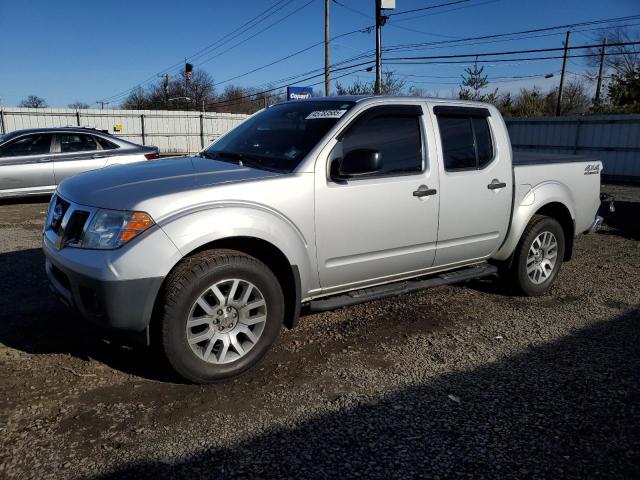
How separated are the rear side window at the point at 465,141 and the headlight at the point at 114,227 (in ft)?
8.15

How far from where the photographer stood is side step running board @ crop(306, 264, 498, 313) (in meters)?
3.71

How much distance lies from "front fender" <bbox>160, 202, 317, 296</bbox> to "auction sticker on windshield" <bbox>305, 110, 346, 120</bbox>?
964 millimetres

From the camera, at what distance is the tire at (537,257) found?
495cm

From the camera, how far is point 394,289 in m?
4.08

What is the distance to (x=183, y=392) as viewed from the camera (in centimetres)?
320

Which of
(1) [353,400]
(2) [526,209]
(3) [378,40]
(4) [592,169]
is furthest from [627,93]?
(1) [353,400]

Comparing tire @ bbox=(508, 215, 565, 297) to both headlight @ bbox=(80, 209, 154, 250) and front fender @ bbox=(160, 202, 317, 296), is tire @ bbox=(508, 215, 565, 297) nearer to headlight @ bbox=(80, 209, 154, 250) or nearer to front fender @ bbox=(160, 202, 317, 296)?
front fender @ bbox=(160, 202, 317, 296)

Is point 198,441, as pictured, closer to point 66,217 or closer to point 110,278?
point 110,278

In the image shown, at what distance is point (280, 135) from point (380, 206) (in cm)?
98

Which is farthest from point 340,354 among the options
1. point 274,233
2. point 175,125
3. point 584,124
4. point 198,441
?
point 175,125

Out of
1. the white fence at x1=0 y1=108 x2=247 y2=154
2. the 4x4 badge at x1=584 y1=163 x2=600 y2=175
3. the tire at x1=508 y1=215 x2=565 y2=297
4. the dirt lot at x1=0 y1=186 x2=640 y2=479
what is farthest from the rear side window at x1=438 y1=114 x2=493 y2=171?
the white fence at x1=0 y1=108 x2=247 y2=154

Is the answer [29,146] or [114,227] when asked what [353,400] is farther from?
[29,146]

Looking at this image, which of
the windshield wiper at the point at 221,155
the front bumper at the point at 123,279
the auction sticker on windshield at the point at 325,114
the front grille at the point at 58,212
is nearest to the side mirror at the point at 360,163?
the auction sticker on windshield at the point at 325,114

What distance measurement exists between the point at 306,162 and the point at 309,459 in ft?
6.22
